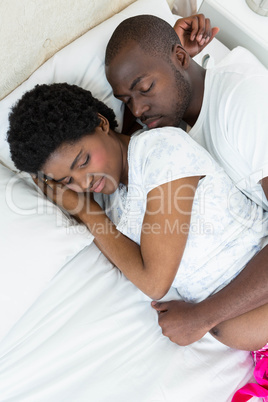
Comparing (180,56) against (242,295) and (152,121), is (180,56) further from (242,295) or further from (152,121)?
(242,295)

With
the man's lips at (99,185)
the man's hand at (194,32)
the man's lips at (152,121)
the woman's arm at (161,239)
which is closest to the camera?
the woman's arm at (161,239)

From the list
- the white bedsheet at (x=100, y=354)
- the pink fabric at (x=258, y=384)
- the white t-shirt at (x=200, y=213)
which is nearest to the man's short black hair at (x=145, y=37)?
the white t-shirt at (x=200, y=213)

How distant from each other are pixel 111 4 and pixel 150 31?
0.27 m

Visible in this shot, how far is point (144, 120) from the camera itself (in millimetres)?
1168

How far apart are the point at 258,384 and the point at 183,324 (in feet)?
0.88

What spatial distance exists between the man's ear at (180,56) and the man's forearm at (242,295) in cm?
60

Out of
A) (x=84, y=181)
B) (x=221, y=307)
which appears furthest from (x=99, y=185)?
(x=221, y=307)

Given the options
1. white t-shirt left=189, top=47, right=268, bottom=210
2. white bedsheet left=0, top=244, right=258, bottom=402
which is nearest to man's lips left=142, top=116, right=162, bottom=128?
white t-shirt left=189, top=47, right=268, bottom=210

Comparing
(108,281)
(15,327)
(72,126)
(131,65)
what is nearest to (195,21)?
(131,65)

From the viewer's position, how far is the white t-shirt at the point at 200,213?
0.94 meters

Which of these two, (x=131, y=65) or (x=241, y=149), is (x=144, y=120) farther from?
(x=241, y=149)

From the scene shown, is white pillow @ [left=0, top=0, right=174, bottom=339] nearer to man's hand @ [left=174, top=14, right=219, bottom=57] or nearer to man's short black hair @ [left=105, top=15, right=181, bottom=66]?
man's short black hair @ [left=105, top=15, right=181, bottom=66]

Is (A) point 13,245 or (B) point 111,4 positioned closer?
(A) point 13,245

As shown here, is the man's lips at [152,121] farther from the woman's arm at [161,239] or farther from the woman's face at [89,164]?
the woman's arm at [161,239]
